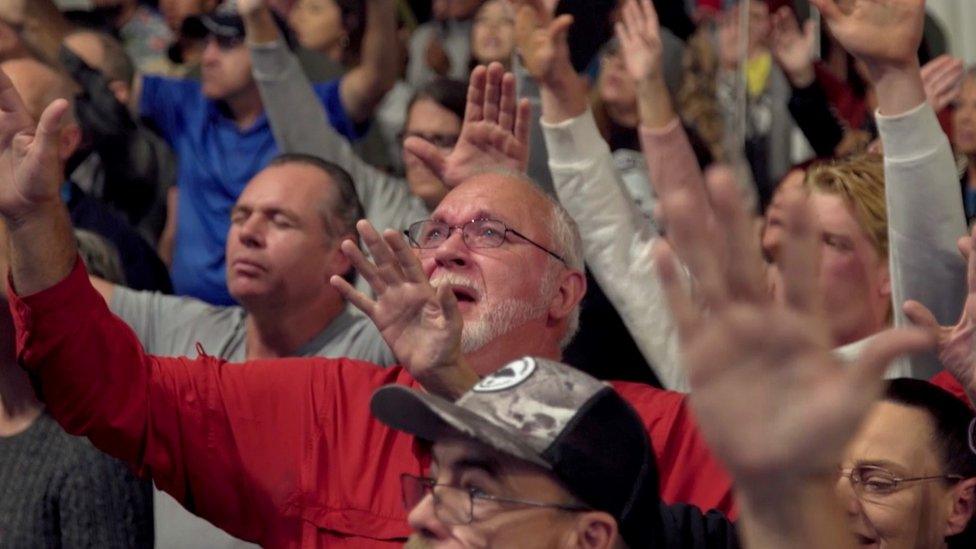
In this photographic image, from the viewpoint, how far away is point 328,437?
2654 mm

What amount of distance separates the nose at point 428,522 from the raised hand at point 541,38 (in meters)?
1.73

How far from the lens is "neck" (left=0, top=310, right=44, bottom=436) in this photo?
9.63ft

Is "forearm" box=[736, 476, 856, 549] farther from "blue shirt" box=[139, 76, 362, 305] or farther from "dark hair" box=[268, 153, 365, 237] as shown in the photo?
"blue shirt" box=[139, 76, 362, 305]

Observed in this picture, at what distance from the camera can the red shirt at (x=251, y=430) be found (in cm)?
244

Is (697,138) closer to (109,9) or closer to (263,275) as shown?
(263,275)

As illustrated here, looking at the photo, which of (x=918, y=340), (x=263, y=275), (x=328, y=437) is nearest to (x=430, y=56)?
(x=263, y=275)

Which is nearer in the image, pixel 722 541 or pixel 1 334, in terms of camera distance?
pixel 722 541

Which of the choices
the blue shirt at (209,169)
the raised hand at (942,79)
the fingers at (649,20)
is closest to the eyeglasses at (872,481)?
the raised hand at (942,79)

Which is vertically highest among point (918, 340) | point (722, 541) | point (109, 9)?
point (918, 340)

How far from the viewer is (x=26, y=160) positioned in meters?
2.37

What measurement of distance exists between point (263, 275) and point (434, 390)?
1.24 m

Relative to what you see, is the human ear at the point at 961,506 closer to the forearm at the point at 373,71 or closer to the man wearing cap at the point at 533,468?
the man wearing cap at the point at 533,468

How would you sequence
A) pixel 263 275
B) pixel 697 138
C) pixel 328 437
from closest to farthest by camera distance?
pixel 328 437
pixel 263 275
pixel 697 138

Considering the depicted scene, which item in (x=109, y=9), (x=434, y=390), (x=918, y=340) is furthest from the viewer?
(x=109, y=9)
